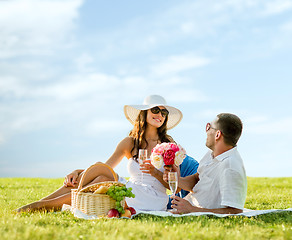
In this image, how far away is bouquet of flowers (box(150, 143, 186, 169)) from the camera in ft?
19.2

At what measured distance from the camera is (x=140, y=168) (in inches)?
247

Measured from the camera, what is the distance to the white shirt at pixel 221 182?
5.50m

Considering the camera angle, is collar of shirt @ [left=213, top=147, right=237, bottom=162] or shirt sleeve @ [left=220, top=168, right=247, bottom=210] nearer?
shirt sleeve @ [left=220, top=168, right=247, bottom=210]

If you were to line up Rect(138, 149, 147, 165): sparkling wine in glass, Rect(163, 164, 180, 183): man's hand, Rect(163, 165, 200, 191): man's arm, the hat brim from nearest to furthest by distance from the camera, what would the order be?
Rect(163, 164, 180, 183): man's hand → Rect(138, 149, 147, 165): sparkling wine in glass → Rect(163, 165, 200, 191): man's arm → the hat brim

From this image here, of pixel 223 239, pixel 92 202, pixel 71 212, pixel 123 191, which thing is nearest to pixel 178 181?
pixel 123 191

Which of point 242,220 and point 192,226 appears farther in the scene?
point 242,220

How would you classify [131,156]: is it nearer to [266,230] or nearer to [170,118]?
[170,118]

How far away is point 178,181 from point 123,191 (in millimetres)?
1079

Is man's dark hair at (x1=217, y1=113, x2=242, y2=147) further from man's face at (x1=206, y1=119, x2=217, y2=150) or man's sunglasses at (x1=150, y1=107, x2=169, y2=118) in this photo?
man's sunglasses at (x1=150, y1=107, x2=169, y2=118)

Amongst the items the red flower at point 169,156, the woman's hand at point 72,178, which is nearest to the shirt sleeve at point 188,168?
the red flower at point 169,156

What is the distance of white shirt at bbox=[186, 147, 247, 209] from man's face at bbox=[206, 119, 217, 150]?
239 mm

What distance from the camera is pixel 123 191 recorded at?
5.70 meters

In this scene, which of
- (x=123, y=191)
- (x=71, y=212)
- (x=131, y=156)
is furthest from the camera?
(x=131, y=156)

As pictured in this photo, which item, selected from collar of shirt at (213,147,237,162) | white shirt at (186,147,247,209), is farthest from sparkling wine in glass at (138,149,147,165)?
collar of shirt at (213,147,237,162)
